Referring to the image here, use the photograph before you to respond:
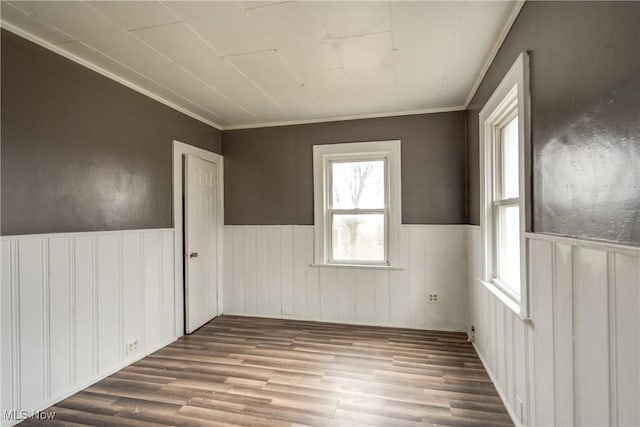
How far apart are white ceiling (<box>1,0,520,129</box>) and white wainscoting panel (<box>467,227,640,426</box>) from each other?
1445 millimetres

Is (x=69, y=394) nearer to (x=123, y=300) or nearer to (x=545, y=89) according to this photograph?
(x=123, y=300)

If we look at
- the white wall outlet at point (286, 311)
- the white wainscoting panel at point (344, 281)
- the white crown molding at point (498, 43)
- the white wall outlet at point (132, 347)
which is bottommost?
the white wall outlet at point (286, 311)

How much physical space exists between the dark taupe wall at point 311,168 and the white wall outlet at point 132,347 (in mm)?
1797

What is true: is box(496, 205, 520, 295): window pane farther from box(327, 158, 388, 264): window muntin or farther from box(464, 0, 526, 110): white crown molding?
box(327, 158, 388, 264): window muntin

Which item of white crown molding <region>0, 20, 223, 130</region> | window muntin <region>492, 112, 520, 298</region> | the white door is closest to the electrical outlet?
window muntin <region>492, 112, 520, 298</region>

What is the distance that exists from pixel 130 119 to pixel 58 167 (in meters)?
0.83

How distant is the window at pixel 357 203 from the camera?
3.61 m

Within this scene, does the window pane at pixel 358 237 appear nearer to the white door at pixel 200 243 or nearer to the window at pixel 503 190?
the window at pixel 503 190

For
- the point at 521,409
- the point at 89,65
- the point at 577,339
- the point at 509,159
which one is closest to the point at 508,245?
the point at 509,159

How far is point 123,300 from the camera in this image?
8.68 ft

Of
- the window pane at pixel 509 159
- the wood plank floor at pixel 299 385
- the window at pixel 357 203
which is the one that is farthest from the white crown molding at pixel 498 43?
the wood plank floor at pixel 299 385

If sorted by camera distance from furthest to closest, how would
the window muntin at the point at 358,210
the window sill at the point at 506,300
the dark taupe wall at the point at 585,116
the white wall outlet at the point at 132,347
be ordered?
1. the window muntin at the point at 358,210
2. the white wall outlet at the point at 132,347
3. the window sill at the point at 506,300
4. the dark taupe wall at the point at 585,116

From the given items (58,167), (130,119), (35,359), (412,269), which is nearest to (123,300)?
(35,359)

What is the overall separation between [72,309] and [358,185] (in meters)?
2.96
